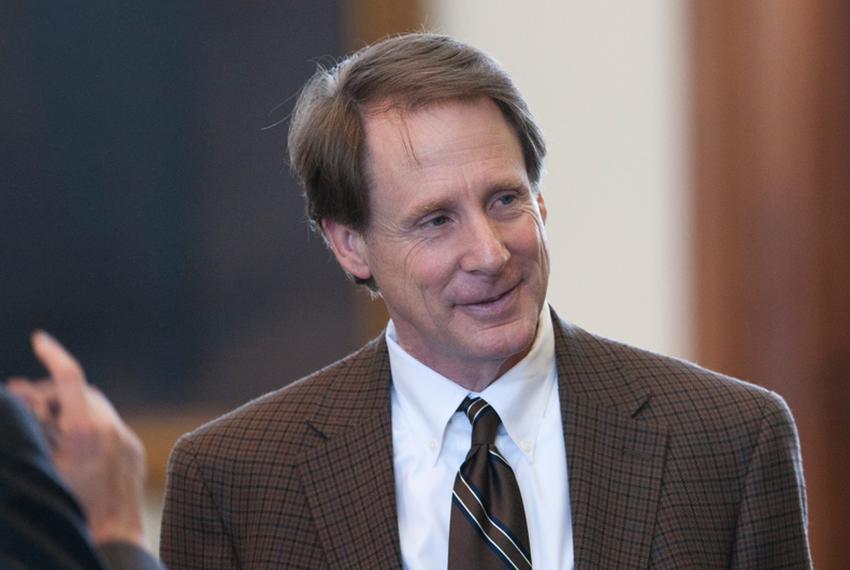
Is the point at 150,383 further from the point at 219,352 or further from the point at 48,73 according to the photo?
the point at 48,73

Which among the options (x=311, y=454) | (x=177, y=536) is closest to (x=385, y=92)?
(x=311, y=454)

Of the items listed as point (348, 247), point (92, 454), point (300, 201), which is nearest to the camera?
point (92, 454)

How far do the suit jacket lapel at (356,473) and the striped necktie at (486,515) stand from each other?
10 centimetres

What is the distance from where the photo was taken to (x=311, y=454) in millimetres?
2256

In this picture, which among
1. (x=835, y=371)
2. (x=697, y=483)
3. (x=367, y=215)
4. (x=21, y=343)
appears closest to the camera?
(x=697, y=483)

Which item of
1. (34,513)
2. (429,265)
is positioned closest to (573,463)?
(429,265)

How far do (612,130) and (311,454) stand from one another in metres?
1.59

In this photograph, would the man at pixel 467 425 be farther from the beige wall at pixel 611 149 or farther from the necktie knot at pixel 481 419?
the beige wall at pixel 611 149

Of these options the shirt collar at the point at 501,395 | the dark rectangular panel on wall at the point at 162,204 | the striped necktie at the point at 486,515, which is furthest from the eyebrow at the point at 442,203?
the dark rectangular panel on wall at the point at 162,204

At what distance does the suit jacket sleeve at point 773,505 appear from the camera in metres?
2.13

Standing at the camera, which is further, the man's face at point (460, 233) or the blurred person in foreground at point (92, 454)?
the man's face at point (460, 233)

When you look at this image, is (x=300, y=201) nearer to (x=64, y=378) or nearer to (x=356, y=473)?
(x=356, y=473)

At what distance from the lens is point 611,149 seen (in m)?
3.58

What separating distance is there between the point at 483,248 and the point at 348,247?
32 centimetres
